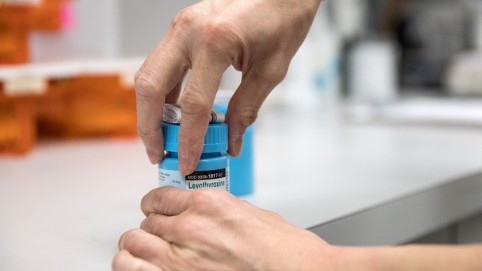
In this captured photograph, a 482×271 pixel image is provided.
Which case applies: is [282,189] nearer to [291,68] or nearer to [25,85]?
[25,85]

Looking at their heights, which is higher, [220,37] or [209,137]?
[220,37]

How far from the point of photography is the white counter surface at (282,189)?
70 centimetres

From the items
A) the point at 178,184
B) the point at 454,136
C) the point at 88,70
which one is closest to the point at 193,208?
the point at 178,184

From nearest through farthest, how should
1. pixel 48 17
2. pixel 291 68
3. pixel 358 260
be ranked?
pixel 358 260
pixel 48 17
pixel 291 68

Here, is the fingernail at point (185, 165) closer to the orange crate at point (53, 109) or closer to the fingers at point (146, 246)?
the fingers at point (146, 246)

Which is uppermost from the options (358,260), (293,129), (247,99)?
(247,99)

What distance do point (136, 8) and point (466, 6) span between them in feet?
4.06

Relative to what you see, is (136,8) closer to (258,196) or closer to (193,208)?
(258,196)

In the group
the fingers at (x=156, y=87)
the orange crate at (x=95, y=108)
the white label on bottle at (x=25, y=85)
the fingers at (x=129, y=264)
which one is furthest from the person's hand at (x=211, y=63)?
the orange crate at (x=95, y=108)

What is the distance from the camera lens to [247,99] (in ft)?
2.35

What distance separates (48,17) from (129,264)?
0.95 m

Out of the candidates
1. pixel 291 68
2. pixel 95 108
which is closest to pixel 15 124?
pixel 95 108

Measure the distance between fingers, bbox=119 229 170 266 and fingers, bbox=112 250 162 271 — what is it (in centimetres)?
1

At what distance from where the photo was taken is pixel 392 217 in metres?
0.81
